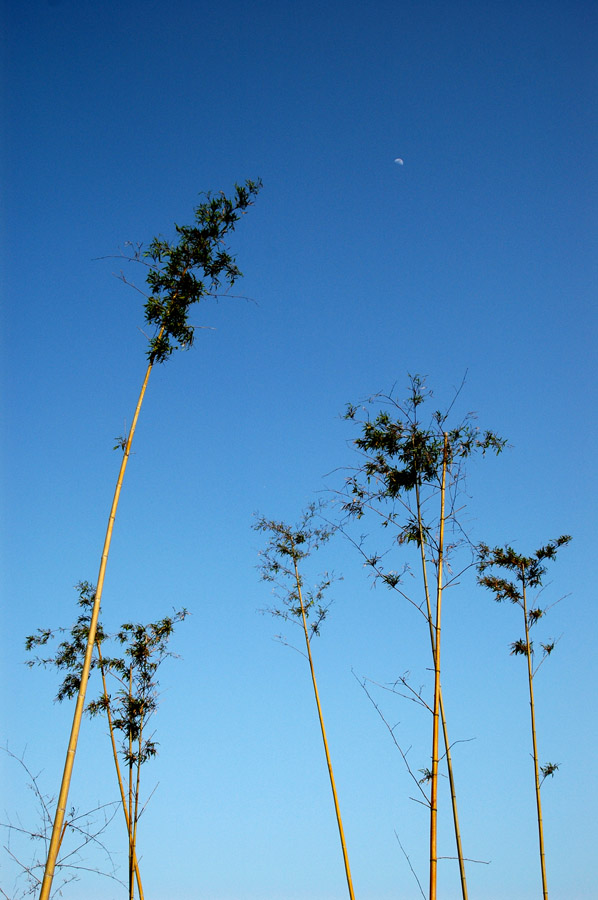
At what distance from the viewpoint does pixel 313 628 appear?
1060cm

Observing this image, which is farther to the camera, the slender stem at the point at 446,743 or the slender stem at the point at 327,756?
the slender stem at the point at 327,756

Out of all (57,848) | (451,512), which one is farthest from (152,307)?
(57,848)

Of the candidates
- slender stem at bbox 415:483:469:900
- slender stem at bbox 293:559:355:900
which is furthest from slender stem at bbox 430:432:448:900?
slender stem at bbox 293:559:355:900

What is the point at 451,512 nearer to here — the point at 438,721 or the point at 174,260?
the point at 438,721

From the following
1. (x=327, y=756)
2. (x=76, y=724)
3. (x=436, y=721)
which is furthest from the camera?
(x=327, y=756)

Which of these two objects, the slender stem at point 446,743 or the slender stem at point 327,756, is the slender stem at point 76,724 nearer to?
the slender stem at point 446,743

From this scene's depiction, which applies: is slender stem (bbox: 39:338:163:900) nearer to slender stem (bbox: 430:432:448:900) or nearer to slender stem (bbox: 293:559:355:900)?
slender stem (bbox: 430:432:448:900)

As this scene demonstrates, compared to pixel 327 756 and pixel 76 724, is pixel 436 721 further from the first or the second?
pixel 327 756

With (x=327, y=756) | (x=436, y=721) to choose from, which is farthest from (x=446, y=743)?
(x=327, y=756)

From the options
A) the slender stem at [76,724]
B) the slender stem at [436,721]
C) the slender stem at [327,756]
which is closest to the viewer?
the slender stem at [76,724]

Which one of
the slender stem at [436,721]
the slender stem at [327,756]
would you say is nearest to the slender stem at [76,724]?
the slender stem at [436,721]

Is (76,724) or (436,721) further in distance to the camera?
(436,721)

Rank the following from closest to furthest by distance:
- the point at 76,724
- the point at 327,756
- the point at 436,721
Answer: the point at 76,724 → the point at 436,721 → the point at 327,756

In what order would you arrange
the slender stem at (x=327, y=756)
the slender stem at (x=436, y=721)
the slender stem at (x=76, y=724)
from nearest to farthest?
the slender stem at (x=76, y=724) → the slender stem at (x=436, y=721) → the slender stem at (x=327, y=756)
